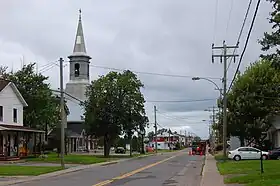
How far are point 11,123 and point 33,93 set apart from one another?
8.49m

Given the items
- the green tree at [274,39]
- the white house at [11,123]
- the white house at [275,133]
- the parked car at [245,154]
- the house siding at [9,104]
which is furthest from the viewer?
the white house at [275,133]

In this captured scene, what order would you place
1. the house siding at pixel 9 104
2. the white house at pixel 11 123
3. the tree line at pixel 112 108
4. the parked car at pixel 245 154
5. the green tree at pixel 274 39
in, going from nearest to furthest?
the green tree at pixel 274 39 < the parked car at pixel 245 154 < the white house at pixel 11 123 < the house siding at pixel 9 104 < the tree line at pixel 112 108

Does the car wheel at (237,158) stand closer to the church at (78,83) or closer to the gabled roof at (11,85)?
the gabled roof at (11,85)

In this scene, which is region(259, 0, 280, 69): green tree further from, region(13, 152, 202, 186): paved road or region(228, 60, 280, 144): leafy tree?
region(228, 60, 280, 144): leafy tree

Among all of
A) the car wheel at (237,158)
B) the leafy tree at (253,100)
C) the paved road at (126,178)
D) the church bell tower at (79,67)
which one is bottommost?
the paved road at (126,178)

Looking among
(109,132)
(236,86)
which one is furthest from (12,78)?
(236,86)

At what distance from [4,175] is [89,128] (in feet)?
131

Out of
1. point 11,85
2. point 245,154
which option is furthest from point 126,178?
point 11,85

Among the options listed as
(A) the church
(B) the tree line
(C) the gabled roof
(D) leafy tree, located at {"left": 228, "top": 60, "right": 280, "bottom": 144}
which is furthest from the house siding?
(A) the church

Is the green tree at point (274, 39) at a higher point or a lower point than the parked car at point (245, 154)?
higher

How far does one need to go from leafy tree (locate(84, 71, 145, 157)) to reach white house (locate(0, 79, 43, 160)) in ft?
44.4

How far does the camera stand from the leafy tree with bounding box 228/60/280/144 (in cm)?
5062

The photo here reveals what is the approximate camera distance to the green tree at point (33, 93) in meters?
63.0

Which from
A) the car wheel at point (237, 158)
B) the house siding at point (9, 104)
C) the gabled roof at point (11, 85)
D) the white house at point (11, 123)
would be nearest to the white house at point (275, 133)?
the car wheel at point (237, 158)
